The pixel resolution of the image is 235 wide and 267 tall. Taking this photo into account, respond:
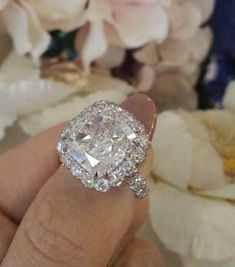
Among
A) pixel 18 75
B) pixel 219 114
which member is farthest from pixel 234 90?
pixel 18 75

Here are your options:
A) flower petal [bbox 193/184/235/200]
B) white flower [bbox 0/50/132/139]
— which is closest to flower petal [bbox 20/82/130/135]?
white flower [bbox 0/50/132/139]

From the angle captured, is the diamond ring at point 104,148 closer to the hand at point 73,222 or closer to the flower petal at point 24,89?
the hand at point 73,222

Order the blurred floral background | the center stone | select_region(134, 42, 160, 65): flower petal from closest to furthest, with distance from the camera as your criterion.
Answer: the center stone, the blurred floral background, select_region(134, 42, 160, 65): flower petal

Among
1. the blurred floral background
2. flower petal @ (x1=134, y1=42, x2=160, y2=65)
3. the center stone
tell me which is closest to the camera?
the center stone

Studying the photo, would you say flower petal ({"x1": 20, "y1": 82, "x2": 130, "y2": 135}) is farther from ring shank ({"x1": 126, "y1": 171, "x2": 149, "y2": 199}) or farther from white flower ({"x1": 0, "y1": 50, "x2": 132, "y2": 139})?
ring shank ({"x1": 126, "y1": 171, "x2": 149, "y2": 199})

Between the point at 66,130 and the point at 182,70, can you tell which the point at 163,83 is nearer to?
the point at 182,70

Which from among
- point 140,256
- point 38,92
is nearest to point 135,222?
point 140,256

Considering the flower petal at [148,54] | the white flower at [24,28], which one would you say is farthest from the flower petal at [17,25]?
the flower petal at [148,54]
